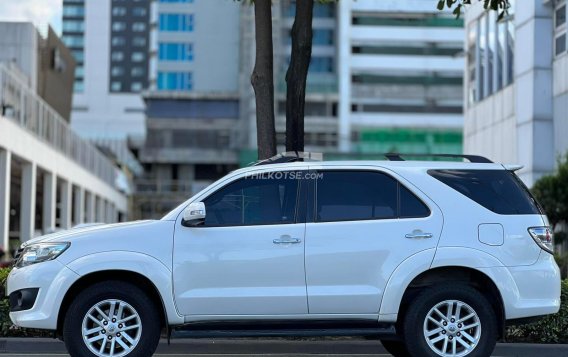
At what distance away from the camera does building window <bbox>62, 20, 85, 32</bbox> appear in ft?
497

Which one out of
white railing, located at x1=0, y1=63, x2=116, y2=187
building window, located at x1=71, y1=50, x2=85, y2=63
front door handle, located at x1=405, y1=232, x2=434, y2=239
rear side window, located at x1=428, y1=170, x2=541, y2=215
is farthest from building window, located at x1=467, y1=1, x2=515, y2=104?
building window, located at x1=71, y1=50, x2=85, y2=63

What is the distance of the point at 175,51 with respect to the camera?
99250 millimetres

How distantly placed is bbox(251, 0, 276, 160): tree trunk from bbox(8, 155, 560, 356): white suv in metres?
4.15

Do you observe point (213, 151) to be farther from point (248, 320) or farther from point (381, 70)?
point (248, 320)

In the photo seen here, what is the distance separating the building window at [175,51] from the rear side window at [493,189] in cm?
9133

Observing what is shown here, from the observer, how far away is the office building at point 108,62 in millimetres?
118625

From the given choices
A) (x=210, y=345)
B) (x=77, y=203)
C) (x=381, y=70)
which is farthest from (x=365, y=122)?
(x=210, y=345)

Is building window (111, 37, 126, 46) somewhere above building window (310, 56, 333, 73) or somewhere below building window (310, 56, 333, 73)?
above

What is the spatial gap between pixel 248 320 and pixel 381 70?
298ft

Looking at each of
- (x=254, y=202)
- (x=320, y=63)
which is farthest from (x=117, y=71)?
(x=254, y=202)

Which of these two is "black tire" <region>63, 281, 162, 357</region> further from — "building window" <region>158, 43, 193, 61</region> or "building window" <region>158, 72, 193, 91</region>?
"building window" <region>158, 72, 193, 91</region>

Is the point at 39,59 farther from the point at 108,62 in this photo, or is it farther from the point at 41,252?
the point at 108,62

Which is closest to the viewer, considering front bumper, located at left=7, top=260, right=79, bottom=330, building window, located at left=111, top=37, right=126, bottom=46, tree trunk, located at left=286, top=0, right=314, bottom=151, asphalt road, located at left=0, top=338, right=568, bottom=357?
front bumper, located at left=7, top=260, right=79, bottom=330

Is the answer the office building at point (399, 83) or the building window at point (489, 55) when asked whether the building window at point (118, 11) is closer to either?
the office building at point (399, 83)
